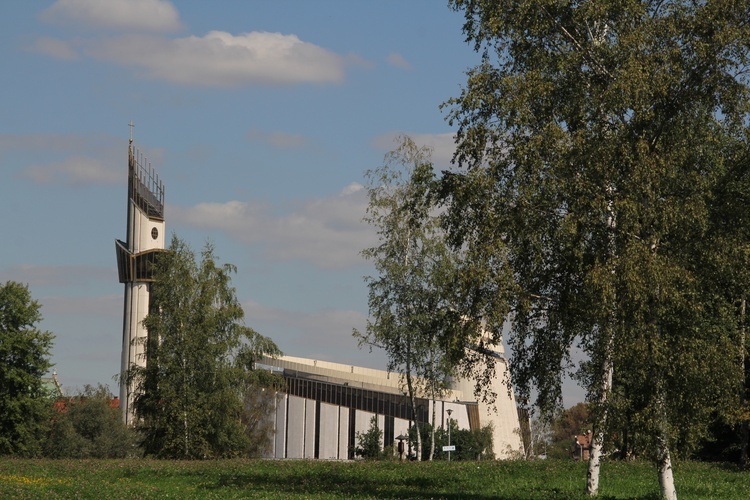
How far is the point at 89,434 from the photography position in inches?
3041

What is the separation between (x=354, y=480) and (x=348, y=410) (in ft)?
200

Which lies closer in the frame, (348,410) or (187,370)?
(187,370)

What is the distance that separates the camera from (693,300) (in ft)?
75.8

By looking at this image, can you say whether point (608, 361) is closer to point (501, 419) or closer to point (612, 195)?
point (612, 195)

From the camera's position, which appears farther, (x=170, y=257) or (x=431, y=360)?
(x=170, y=257)

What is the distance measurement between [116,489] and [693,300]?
53.6 ft

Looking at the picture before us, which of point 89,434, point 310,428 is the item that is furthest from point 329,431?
point 89,434

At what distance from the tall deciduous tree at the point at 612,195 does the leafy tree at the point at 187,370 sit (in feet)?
115

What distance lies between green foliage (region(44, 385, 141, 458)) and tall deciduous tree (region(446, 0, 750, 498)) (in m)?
53.6

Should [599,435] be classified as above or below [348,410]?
below

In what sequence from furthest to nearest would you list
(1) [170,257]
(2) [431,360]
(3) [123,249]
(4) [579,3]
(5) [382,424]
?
(3) [123,249]
(5) [382,424]
(1) [170,257]
(2) [431,360]
(4) [579,3]

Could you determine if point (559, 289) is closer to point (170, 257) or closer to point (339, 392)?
point (170, 257)

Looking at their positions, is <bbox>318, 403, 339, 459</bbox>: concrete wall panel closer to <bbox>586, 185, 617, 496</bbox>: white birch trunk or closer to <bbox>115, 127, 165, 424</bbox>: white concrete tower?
<bbox>115, 127, 165, 424</bbox>: white concrete tower

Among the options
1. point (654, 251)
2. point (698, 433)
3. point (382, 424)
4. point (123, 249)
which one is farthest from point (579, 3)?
point (123, 249)
